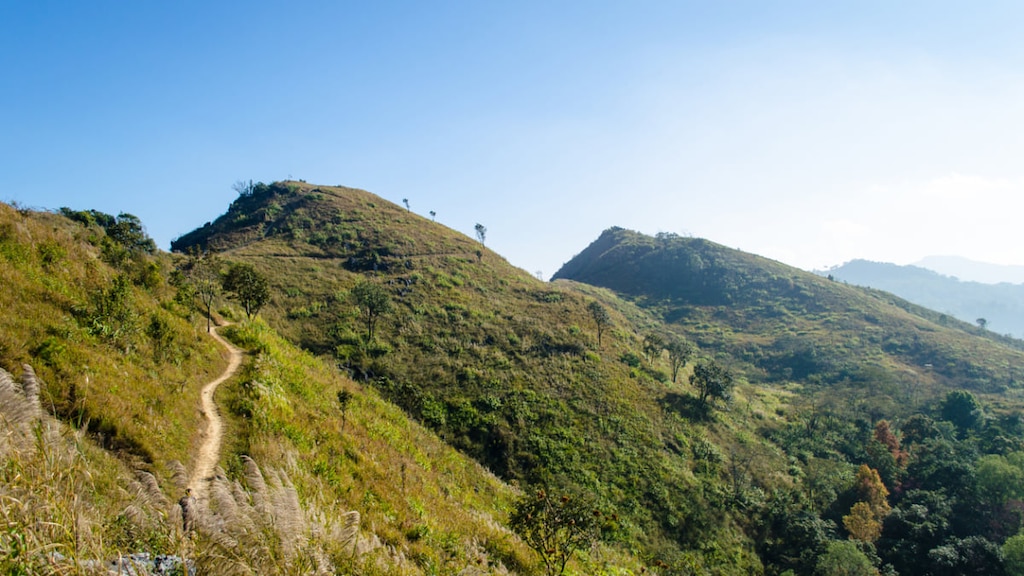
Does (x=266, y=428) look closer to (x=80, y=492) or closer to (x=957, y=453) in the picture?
(x=80, y=492)

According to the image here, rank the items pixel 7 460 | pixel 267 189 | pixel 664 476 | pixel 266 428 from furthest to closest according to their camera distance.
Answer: pixel 267 189 < pixel 664 476 < pixel 266 428 < pixel 7 460

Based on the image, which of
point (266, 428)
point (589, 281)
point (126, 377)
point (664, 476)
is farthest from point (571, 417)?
point (589, 281)

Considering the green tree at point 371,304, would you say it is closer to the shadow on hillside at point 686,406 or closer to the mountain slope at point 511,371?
the mountain slope at point 511,371

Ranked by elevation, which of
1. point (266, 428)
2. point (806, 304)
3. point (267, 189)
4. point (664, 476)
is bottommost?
point (664, 476)

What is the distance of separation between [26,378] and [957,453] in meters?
73.8

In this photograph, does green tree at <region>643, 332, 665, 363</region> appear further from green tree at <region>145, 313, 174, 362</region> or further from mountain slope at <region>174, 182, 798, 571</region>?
green tree at <region>145, 313, 174, 362</region>

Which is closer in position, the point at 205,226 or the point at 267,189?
the point at 205,226

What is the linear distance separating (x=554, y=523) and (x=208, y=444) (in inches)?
456

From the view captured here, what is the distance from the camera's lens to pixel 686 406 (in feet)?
153

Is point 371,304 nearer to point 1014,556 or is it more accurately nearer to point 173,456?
point 173,456

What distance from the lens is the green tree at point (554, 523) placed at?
49.7ft

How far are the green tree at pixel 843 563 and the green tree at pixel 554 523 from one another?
25503mm

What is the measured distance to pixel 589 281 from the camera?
162875 mm

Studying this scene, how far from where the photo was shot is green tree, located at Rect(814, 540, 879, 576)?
2904cm
